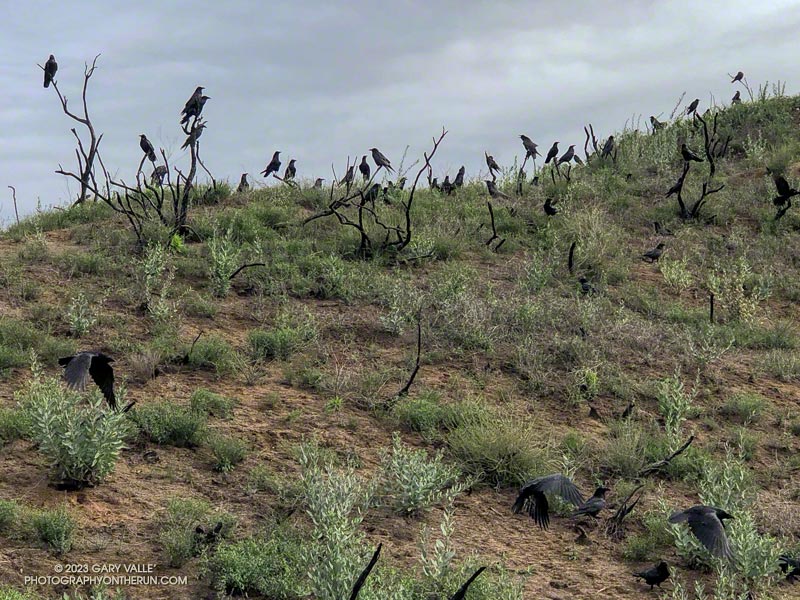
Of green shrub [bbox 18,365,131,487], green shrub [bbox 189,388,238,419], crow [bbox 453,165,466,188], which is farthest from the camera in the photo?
crow [bbox 453,165,466,188]

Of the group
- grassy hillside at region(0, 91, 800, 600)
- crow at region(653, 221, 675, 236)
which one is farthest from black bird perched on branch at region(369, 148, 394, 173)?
crow at region(653, 221, 675, 236)

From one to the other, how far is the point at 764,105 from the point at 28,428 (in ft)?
45.7

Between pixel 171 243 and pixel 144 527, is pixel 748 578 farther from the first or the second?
pixel 171 243

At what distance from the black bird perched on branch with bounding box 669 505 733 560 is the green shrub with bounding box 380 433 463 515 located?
1.21 meters

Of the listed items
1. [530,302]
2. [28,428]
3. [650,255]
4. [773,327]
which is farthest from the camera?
[650,255]

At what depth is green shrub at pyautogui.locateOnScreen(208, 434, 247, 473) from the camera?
4.79 metres

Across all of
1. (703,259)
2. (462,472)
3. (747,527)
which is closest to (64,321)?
(462,472)

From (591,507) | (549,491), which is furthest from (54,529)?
(591,507)

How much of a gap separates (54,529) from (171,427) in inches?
46.6

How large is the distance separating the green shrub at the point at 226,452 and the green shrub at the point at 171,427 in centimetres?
12

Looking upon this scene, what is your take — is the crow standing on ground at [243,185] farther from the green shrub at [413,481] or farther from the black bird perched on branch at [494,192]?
the green shrub at [413,481]

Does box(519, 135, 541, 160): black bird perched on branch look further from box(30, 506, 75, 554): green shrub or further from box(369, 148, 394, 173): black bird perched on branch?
box(30, 506, 75, 554): green shrub

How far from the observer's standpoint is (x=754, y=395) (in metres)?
6.55

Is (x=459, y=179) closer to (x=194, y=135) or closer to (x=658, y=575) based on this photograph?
(x=194, y=135)
